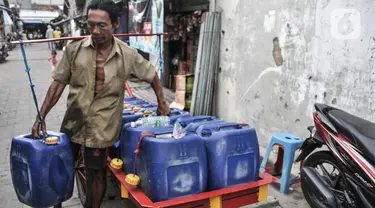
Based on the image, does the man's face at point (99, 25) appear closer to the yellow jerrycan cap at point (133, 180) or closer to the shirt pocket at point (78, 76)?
the shirt pocket at point (78, 76)

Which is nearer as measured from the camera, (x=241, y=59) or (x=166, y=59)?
(x=241, y=59)


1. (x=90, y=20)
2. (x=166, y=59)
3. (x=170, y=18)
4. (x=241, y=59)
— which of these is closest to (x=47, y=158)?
(x=90, y=20)

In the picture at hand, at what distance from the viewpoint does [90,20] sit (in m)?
2.34

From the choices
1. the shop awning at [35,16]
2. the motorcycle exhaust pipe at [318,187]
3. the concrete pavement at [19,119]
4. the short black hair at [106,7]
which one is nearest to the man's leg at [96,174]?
the concrete pavement at [19,119]

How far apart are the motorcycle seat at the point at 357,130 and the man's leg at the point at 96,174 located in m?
1.97

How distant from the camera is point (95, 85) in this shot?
8.20 ft

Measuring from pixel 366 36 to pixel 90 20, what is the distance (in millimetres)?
2723

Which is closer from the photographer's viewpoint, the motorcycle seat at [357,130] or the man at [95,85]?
the motorcycle seat at [357,130]

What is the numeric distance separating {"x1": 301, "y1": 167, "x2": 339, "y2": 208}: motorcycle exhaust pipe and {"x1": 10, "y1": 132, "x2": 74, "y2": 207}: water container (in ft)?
6.82

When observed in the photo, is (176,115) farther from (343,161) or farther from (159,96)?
(343,161)

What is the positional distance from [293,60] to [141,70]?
2371mm

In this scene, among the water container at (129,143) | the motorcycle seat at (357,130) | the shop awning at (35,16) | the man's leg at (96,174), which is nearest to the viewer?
the motorcycle seat at (357,130)

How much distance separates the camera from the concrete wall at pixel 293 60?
132 inches

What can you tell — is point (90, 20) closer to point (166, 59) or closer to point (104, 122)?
point (104, 122)
